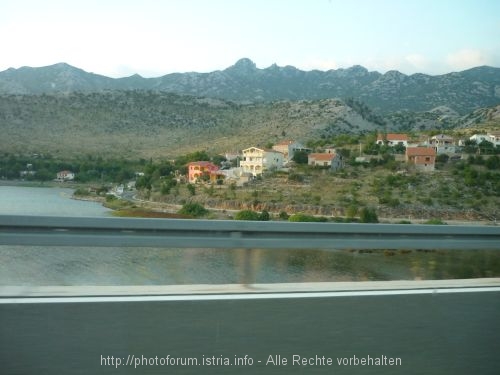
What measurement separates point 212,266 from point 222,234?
26cm

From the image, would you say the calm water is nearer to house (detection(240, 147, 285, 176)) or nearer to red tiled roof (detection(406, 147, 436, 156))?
house (detection(240, 147, 285, 176))

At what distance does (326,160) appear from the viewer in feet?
43.7

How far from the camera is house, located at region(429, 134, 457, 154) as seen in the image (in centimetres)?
1289

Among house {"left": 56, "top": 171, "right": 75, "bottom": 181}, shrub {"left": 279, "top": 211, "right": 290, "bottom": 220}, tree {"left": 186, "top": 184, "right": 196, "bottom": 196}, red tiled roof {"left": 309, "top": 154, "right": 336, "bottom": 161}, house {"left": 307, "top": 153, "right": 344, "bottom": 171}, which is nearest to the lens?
shrub {"left": 279, "top": 211, "right": 290, "bottom": 220}

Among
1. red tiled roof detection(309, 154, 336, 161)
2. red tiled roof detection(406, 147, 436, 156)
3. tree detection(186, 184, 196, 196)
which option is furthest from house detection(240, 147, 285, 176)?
red tiled roof detection(406, 147, 436, 156)

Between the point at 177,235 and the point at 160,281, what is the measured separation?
389 millimetres

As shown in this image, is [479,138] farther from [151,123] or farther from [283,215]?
[151,123]

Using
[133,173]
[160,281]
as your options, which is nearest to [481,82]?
[133,173]

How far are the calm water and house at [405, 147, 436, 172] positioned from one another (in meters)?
6.63

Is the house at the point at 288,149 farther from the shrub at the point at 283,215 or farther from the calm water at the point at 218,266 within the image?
the calm water at the point at 218,266

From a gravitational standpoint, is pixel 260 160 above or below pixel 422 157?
below

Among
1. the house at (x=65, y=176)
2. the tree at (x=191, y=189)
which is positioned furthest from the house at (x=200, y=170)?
the house at (x=65, y=176)

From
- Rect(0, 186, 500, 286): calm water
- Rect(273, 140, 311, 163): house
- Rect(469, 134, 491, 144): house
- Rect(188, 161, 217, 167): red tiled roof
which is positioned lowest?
Rect(0, 186, 500, 286): calm water

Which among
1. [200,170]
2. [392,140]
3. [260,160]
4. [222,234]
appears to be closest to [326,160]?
[260,160]
